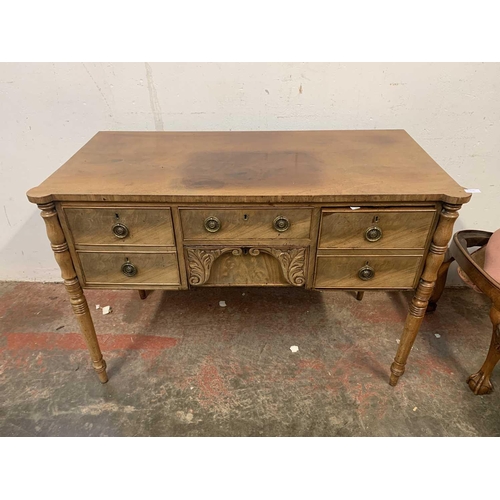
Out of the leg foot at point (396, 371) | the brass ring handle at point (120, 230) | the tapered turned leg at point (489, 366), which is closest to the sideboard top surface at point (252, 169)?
the brass ring handle at point (120, 230)

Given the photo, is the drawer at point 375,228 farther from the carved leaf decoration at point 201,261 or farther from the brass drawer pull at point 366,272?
the carved leaf decoration at point 201,261

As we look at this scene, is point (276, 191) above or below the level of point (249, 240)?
above

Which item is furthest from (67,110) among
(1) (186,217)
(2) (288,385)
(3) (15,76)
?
(2) (288,385)

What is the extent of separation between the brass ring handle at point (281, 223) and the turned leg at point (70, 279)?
32.0 inches

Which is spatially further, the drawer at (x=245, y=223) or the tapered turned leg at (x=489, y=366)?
the tapered turned leg at (x=489, y=366)

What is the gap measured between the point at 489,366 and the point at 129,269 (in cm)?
170

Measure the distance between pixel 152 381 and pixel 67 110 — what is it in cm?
150

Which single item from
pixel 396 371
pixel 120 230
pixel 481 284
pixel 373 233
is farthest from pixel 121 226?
pixel 481 284

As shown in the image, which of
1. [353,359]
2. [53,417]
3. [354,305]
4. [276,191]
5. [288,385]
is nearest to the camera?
[276,191]

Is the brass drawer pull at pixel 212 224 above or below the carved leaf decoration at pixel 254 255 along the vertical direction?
above

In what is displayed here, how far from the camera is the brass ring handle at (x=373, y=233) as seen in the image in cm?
139

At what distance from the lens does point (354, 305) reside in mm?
2361

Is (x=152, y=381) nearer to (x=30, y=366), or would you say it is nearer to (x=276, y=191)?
(x=30, y=366)

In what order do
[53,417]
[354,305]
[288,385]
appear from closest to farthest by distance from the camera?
1. [53,417]
2. [288,385]
3. [354,305]
